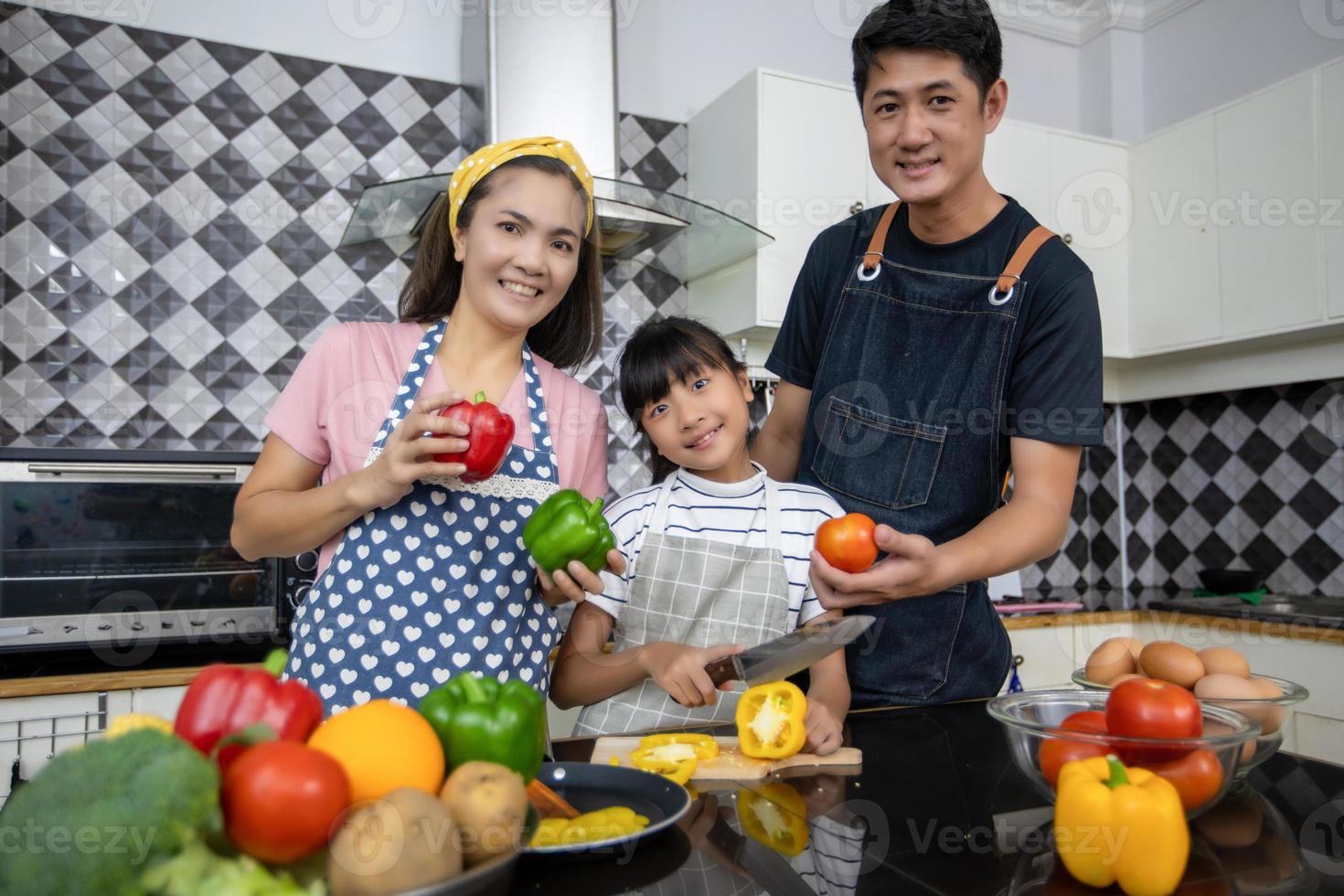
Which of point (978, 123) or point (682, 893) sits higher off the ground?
point (978, 123)

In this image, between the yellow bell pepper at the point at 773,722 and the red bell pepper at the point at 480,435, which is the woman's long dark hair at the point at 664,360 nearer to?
the red bell pepper at the point at 480,435

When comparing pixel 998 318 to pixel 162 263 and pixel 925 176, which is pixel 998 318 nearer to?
pixel 925 176

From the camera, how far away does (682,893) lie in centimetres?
68

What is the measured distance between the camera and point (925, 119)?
4.52 feet

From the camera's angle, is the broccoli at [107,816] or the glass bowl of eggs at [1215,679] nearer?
the broccoli at [107,816]

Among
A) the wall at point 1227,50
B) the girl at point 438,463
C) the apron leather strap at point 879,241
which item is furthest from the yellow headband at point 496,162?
the wall at point 1227,50

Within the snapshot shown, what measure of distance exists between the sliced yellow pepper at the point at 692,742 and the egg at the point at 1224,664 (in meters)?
0.50

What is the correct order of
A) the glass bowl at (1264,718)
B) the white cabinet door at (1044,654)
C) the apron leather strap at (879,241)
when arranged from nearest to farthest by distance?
the glass bowl at (1264,718), the apron leather strap at (879,241), the white cabinet door at (1044,654)

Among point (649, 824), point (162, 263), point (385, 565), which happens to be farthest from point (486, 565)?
point (162, 263)

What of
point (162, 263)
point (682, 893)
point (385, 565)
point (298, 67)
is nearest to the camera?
point (682, 893)

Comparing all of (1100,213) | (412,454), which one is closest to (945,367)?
(412,454)

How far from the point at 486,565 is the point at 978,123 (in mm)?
922

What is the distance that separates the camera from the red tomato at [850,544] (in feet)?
4.01

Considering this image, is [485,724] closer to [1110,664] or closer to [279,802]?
[279,802]
